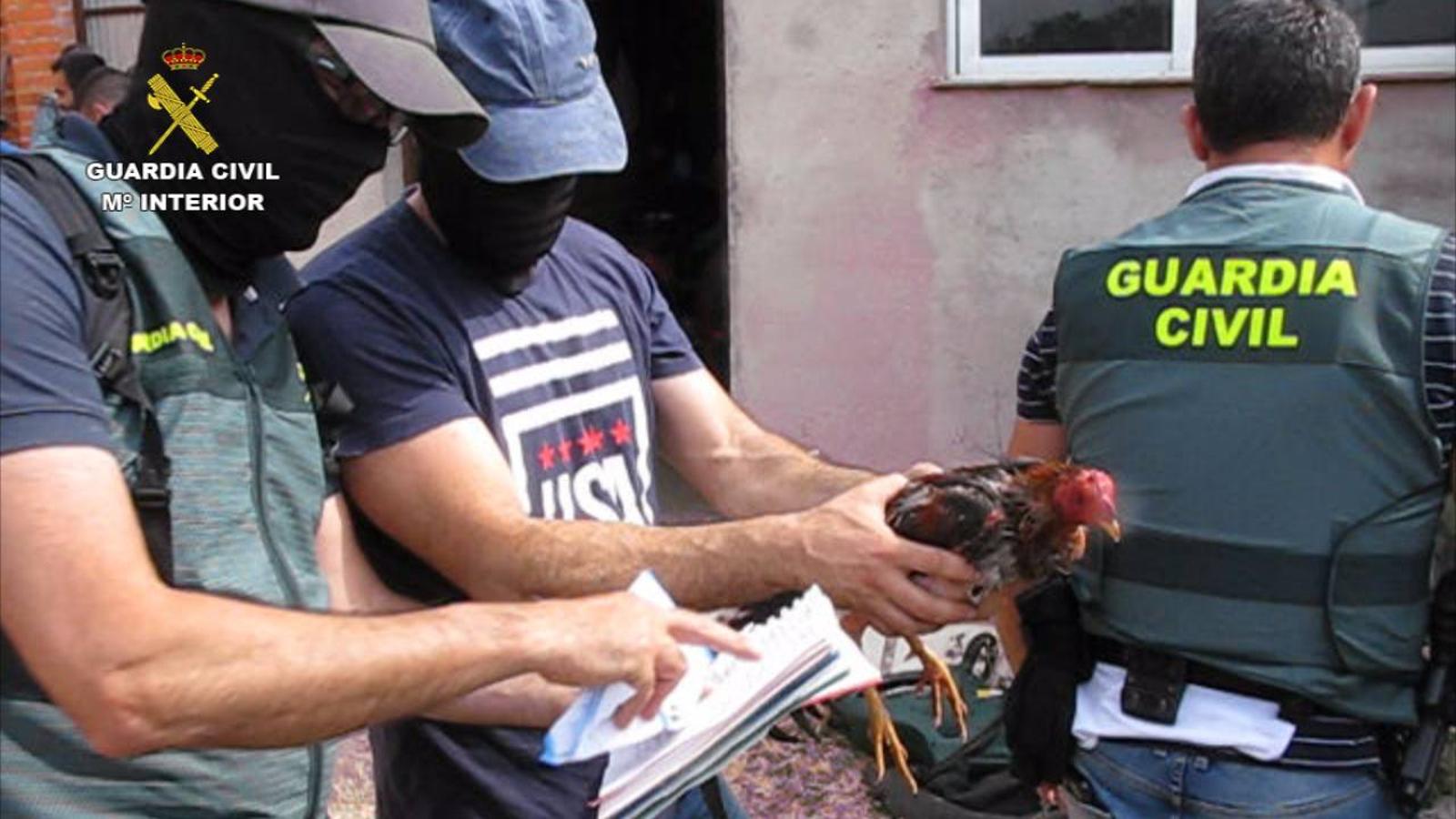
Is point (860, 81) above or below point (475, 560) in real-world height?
above

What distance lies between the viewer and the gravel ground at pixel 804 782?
15.2 feet

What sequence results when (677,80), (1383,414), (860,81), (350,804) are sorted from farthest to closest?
(677,80) < (860,81) < (350,804) < (1383,414)

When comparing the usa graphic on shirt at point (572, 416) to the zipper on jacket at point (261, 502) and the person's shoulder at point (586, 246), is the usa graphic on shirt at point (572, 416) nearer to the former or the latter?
the person's shoulder at point (586, 246)

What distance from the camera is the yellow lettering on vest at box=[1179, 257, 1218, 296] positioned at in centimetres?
256

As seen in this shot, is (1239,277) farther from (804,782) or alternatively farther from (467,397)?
(804,782)

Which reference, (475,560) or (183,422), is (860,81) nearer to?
(475,560)

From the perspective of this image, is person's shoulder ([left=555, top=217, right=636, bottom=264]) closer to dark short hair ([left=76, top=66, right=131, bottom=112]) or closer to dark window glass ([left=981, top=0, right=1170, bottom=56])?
dark short hair ([left=76, top=66, right=131, bottom=112])

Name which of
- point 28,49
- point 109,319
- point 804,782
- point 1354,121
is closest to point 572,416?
point 109,319

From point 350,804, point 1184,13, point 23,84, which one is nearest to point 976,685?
point 350,804

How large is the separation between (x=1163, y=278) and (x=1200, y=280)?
0.22 feet

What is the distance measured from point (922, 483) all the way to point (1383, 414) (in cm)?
92

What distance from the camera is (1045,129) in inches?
229

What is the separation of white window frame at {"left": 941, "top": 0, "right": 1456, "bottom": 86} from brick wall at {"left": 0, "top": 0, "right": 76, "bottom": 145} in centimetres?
427

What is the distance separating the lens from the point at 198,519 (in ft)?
5.47
